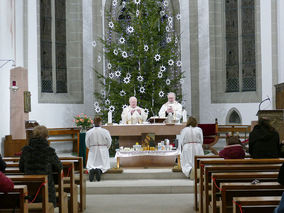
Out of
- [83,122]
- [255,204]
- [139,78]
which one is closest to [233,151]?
[255,204]

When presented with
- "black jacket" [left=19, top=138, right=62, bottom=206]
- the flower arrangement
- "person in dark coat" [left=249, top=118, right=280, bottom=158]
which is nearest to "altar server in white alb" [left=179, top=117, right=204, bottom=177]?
the flower arrangement

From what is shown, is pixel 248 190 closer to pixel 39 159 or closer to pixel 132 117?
pixel 39 159

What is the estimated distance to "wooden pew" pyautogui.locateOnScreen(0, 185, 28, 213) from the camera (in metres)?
4.44

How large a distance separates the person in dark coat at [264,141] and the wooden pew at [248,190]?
2.24 metres

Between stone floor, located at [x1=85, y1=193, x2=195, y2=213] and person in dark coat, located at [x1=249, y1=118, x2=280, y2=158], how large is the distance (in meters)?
1.43

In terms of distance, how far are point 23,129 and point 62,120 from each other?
3311 millimetres

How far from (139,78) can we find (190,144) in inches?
192

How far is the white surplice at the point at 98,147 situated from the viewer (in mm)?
9672

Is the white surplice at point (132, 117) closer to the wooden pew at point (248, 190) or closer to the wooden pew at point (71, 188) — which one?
the wooden pew at point (71, 188)

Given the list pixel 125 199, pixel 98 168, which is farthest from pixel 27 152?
pixel 98 168

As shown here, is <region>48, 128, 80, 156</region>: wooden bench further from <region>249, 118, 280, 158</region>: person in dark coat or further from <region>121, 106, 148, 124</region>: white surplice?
<region>249, 118, 280, 158</region>: person in dark coat

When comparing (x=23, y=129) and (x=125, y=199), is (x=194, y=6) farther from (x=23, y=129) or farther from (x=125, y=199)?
(x=125, y=199)

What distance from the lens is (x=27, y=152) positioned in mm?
5594

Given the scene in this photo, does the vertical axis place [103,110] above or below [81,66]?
below
